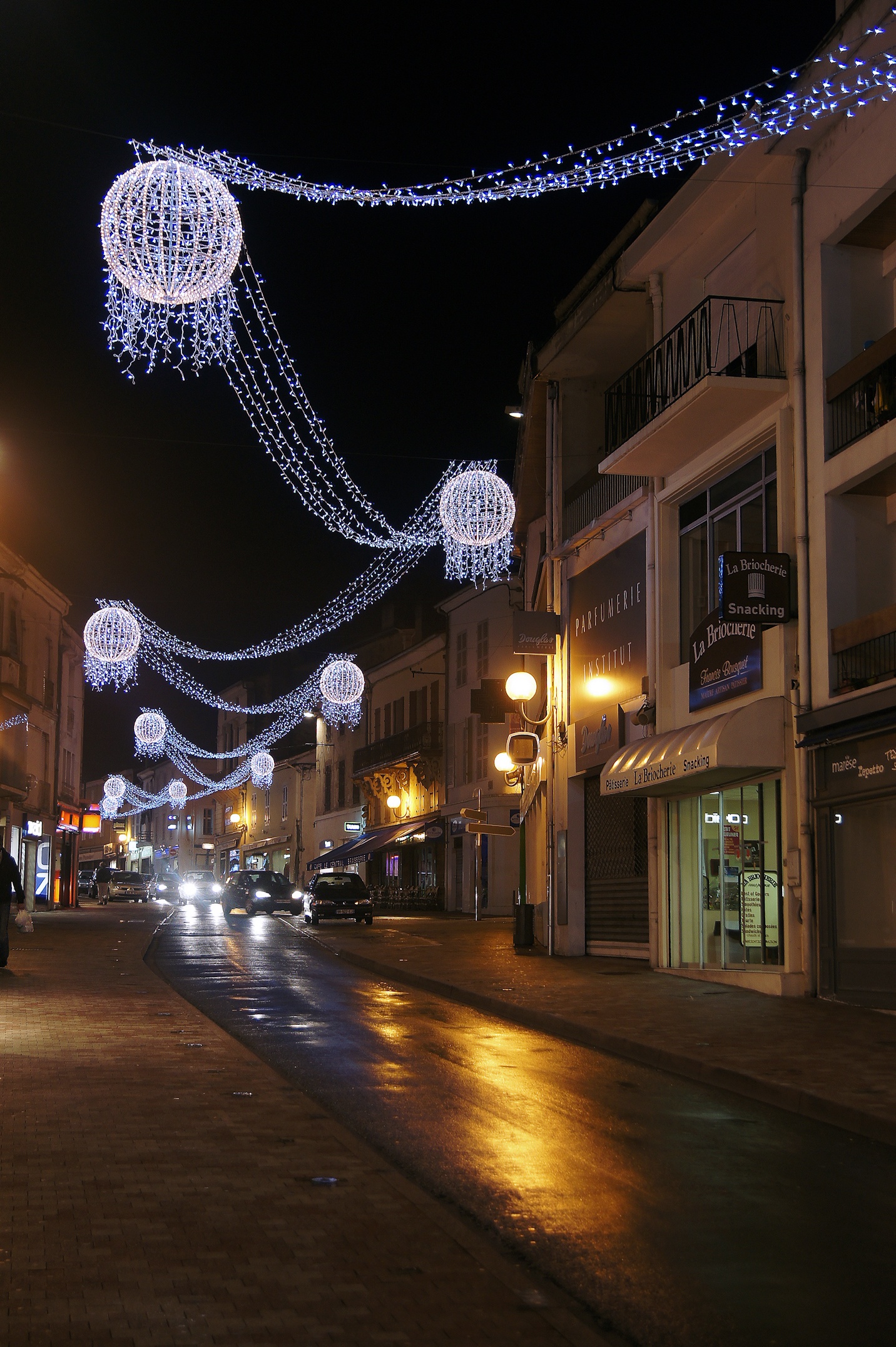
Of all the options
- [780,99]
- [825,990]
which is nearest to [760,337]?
[780,99]

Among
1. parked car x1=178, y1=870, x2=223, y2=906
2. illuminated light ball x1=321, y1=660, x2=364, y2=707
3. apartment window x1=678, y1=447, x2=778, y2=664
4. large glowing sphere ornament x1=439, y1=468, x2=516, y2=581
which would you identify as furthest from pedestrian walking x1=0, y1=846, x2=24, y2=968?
parked car x1=178, y1=870, x2=223, y2=906

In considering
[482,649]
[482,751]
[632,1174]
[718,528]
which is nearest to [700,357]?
[718,528]

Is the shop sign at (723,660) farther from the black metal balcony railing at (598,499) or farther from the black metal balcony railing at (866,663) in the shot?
the black metal balcony railing at (598,499)

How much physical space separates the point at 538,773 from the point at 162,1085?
18521 mm

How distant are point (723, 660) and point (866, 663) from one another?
313 centimetres

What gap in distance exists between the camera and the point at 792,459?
16.2 meters

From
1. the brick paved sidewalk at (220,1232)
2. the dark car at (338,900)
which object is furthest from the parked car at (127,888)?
the brick paved sidewalk at (220,1232)

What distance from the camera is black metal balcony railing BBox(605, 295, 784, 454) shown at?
16828 millimetres

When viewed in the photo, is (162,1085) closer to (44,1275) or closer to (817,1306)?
(44,1275)

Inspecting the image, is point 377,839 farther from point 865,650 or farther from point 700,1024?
point 700,1024

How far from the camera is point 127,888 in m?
66.4

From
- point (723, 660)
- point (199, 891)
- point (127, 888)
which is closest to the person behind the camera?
point (723, 660)

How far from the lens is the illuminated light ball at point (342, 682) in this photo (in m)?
41.4

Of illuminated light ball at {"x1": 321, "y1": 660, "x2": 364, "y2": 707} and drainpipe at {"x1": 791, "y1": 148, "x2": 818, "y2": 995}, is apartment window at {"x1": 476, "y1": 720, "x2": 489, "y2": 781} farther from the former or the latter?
drainpipe at {"x1": 791, "y1": 148, "x2": 818, "y2": 995}
